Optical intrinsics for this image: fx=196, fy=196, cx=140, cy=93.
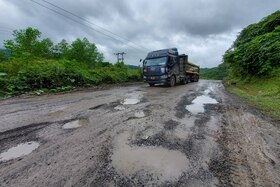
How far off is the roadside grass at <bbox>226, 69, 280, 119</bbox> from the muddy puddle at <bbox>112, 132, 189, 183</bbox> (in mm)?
4308

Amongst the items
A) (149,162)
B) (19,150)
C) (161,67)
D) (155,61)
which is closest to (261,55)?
(161,67)

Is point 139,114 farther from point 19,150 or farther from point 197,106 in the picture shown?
point 19,150

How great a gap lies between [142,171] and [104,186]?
0.56 meters

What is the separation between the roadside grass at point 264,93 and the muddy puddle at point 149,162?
4.31m

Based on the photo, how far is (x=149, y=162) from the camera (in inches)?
112

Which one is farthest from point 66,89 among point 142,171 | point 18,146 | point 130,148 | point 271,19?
point 271,19

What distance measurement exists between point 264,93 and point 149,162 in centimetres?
1008

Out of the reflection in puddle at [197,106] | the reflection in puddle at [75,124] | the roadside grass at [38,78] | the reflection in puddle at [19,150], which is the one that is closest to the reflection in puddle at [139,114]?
the reflection in puddle at [75,124]

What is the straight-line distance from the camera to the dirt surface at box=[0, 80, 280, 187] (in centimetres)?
241

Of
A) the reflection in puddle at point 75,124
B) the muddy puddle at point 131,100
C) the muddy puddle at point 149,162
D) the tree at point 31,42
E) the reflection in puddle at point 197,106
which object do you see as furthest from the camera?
the tree at point 31,42

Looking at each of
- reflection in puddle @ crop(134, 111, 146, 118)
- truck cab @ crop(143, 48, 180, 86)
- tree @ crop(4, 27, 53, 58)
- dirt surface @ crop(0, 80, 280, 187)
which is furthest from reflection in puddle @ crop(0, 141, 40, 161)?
tree @ crop(4, 27, 53, 58)

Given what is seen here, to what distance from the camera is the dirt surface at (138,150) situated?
241 cm

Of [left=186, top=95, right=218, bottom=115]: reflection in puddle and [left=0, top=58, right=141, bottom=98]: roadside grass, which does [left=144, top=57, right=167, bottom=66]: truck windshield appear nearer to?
[left=0, top=58, right=141, bottom=98]: roadside grass

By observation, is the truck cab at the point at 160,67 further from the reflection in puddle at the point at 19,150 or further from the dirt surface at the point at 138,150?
the reflection in puddle at the point at 19,150
